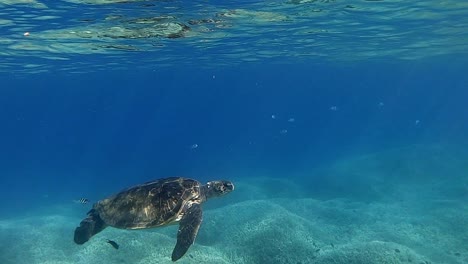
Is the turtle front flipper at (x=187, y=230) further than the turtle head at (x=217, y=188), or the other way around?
the turtle head at (x=217, y=188)

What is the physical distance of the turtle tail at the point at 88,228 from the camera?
11.5m

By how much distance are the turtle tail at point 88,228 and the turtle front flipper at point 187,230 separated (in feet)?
9.59

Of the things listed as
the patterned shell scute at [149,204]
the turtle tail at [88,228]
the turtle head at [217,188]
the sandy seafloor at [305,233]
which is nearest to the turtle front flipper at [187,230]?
the patterned shell scute at [149,204]

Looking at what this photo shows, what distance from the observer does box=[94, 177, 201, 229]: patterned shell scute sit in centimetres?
1109

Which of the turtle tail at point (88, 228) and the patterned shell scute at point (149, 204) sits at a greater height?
the patterned shell scute at point (149, 204)

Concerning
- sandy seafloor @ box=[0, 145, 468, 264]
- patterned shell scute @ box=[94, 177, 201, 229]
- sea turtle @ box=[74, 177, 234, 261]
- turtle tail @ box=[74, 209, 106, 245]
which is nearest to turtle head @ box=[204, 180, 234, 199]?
sea turtle @ box=[74, 177, 234, 261]

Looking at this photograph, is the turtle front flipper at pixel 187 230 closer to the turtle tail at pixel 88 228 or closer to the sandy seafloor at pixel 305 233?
the turtle tail at pixel 88 228

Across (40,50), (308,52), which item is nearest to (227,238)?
(40,50)

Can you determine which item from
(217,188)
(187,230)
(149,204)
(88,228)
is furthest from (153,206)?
(88,228)

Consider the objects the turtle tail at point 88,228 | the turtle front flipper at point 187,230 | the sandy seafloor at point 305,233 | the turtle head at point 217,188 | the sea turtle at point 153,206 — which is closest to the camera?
the turtle front flipper at point 187,230

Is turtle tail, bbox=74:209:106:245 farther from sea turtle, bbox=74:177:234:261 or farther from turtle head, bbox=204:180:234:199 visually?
turtle head, bbox=204:180:234:199

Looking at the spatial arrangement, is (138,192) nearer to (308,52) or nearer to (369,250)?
(369,250)

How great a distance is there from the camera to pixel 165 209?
36.6 feet

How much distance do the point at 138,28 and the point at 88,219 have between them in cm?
1449
